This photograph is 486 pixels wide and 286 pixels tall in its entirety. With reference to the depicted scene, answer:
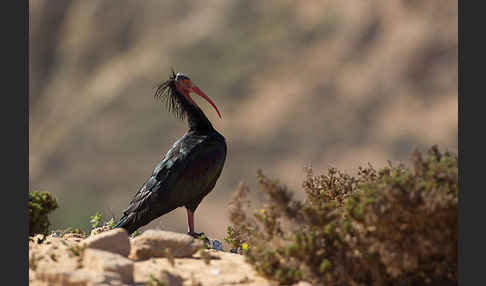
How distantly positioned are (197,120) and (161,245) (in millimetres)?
3279

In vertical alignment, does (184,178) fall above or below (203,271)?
above

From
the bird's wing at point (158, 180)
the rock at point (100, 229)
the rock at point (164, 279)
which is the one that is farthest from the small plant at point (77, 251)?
the rock at point (100, 229)

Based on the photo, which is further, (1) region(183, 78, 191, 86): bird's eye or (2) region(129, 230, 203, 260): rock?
(1) region(183, 78, 191, 86): bird's eye

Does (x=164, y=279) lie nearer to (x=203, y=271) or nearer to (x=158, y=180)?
(x=203, y=271)

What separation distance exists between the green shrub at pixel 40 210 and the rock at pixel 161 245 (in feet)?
5.97

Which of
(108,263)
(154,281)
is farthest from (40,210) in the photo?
(154,281)

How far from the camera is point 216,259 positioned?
556cm

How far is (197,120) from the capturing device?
8383 millimetres

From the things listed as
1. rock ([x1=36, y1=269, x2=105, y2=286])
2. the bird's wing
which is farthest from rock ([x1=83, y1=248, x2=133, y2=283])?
the bird's wing

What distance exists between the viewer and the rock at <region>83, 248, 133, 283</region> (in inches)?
180

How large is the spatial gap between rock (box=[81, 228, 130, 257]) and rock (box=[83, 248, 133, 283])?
188 millimetres

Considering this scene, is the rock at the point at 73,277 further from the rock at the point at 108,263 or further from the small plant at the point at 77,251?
the small plant at the point at 77,251

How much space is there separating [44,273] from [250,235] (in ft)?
6.58

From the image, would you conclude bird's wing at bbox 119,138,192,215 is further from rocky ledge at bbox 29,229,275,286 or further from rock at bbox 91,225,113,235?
rocky ledge at bbox 29,229,275,286
